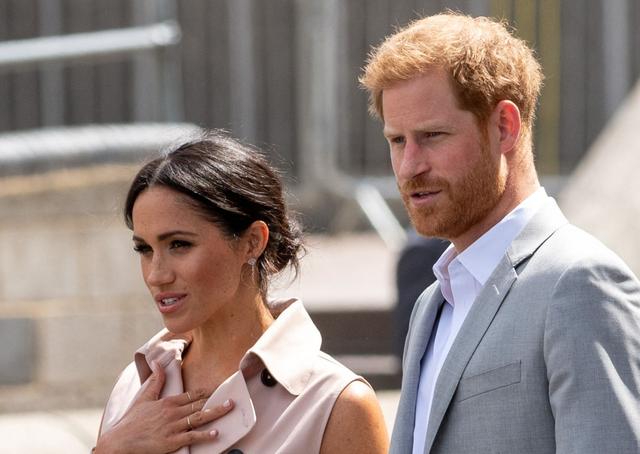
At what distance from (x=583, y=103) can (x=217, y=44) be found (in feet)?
8.53

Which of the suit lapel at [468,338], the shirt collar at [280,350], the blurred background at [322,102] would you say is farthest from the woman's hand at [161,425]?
the blurred background at [322,102]

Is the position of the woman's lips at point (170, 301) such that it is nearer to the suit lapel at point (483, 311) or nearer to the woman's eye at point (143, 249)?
the woman's eye at point (143, 249)

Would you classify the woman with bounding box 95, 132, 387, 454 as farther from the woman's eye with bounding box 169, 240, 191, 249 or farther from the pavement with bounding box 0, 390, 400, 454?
the pavement with bounding box 0, 390, 400, 454

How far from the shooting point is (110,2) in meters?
10.1

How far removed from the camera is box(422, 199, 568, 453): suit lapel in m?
2.63

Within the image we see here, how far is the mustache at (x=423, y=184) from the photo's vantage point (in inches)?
106

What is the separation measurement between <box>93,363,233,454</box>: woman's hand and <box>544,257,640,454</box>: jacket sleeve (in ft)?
3.26

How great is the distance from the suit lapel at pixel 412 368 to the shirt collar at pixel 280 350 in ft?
1.17

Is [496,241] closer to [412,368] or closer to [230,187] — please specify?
[412,368]

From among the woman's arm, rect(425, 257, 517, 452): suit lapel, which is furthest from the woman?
rect(425, 257, 517, 452): suit lapel

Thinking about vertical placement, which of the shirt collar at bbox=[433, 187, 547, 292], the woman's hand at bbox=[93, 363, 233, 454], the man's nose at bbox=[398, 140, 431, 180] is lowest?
the woman's hand at bbox=[93, 363, 233, 454]

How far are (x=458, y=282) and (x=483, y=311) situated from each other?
0.18 meters

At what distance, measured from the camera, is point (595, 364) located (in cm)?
242

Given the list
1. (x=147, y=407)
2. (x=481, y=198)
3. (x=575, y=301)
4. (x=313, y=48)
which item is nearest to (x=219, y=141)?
(x=147, y=407)
